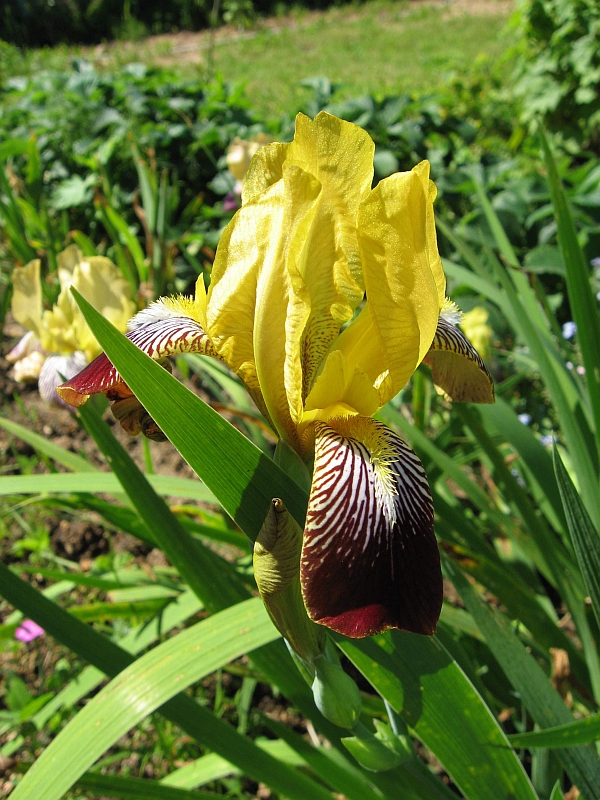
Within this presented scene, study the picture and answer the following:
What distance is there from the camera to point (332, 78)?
29.4 ft

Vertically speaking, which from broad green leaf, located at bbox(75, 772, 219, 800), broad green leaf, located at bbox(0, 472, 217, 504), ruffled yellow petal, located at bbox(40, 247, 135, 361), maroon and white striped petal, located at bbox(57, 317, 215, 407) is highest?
ruffled yellow petal, located at bbox(40, 247, 135, 361)

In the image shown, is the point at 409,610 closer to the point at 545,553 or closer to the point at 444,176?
the point at 545,553

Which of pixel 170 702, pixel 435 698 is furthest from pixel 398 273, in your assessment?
pixel 170 702

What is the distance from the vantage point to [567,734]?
2.74 feet

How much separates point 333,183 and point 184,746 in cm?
163

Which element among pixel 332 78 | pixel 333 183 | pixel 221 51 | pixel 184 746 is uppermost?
pixel 221 51

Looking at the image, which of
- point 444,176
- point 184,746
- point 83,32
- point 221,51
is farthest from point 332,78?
point 83,32

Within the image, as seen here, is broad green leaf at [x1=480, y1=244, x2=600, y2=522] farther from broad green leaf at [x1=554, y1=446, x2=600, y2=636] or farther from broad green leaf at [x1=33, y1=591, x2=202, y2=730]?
broad green leaf at [x1=33, y1=591, x2=202, y2=730]

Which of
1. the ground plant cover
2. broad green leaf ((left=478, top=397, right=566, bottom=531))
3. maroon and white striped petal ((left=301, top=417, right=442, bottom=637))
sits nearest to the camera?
maroon and white striped petal ((left=301, top=417, right=442, bottom=637))

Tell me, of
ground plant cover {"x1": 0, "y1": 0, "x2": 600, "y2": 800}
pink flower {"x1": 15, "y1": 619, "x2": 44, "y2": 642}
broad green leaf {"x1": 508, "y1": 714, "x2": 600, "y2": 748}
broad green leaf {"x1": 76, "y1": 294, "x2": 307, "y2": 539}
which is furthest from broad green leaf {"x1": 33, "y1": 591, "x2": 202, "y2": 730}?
broad green leaf {"x1": 508, "y1": 714, "x2": 600, "y2": 748}

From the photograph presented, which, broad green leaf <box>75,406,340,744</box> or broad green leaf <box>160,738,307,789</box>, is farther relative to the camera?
broad green leaf <box>160,738,307,789</box>

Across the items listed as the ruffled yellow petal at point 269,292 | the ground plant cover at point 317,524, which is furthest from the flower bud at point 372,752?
the ruffled yellow petal at point 269,292

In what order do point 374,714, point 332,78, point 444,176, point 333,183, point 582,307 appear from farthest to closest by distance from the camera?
point 332,78, point 444,176, point 374,714, point 582,307, point 333,183

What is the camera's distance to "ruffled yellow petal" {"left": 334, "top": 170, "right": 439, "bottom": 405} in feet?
2.64
